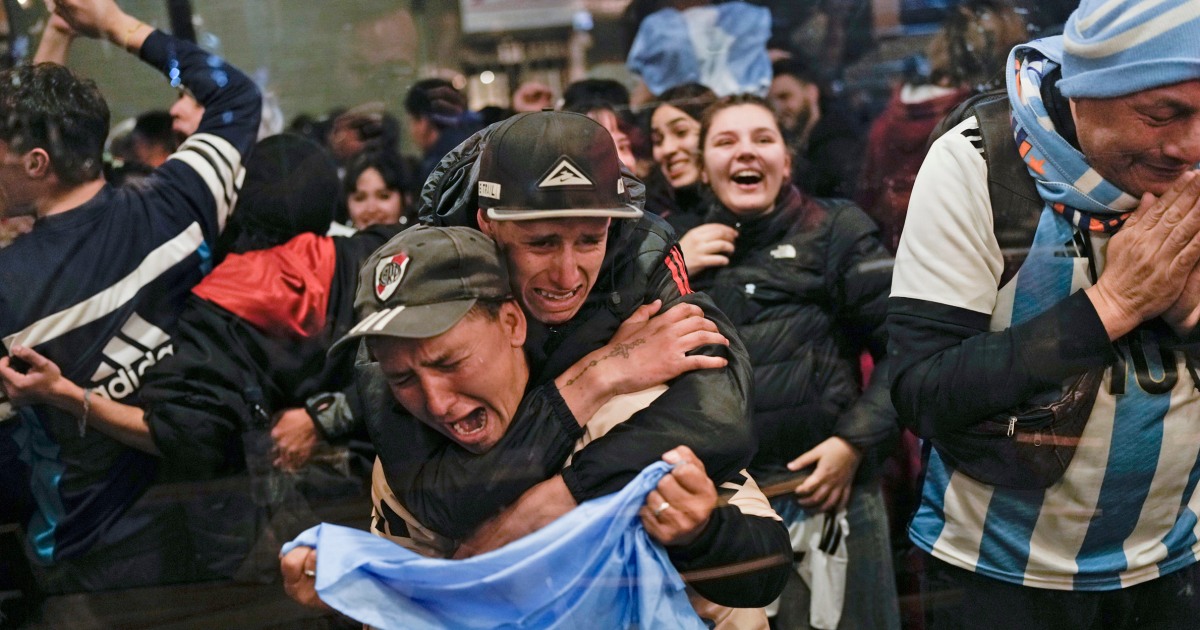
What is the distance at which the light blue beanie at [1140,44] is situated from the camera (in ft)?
4.21

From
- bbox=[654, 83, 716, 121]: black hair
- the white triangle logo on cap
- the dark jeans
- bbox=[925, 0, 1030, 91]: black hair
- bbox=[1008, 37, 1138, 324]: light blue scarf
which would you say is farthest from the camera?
bbox=[654, 83, 716, 121]: black hair

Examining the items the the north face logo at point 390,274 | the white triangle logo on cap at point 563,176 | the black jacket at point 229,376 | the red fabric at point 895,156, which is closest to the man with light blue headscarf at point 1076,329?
the red fabric at point 895,156

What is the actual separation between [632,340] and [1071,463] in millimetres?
678

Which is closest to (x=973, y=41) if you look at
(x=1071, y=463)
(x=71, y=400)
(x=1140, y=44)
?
(x=1140, y=44)

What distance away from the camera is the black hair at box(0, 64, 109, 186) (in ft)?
5.21

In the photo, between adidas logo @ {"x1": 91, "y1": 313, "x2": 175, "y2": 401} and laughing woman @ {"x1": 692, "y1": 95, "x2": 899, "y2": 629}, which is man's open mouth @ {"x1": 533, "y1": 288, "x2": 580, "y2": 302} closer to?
laughing woman @ {"x1": 692, "y1": 95, "x2": 899, "y2": 629}

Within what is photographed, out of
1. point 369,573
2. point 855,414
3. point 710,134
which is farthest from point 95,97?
point 855,414

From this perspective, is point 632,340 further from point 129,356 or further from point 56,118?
point 56,118

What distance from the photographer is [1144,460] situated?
151 cm

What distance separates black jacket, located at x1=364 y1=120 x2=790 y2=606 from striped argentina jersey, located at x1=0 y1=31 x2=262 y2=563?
48 cm

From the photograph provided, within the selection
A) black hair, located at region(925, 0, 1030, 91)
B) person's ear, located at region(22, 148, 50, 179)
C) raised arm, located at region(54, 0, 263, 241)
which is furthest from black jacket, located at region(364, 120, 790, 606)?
black hair, located at region(925, 0, 1030, 91)

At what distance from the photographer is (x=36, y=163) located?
1583 millimetres

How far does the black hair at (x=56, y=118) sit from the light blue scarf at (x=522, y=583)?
698 millimetres

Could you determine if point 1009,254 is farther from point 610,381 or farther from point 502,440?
point 502,440
